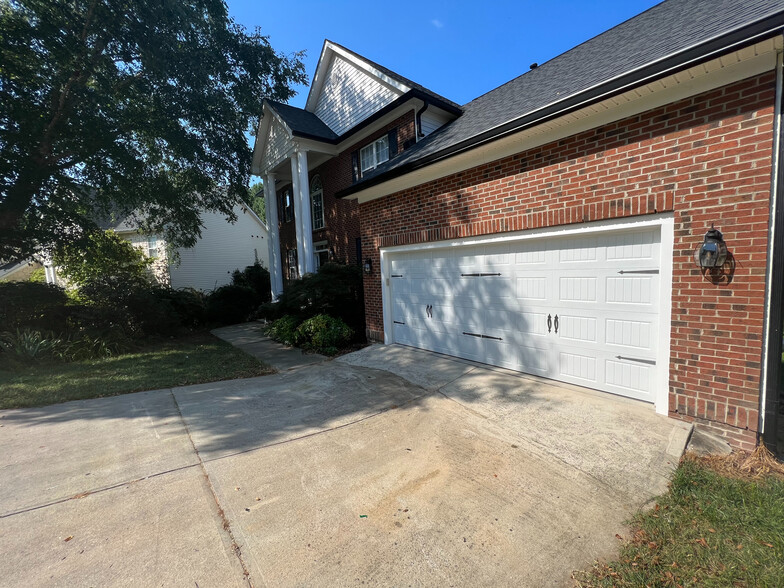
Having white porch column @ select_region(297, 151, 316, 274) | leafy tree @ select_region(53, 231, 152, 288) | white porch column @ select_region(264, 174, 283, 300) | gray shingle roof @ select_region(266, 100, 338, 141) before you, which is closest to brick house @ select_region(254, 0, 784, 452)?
white porch column @ select_region(297, 151, 316, 274)

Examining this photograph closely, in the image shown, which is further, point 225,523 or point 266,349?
point 266,349

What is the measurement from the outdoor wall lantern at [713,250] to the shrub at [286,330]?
7773 mm

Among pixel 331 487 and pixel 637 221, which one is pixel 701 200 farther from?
pixel 331 487

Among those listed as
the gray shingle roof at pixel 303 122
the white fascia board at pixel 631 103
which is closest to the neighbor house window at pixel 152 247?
the gray shingle roof at pixel 303 122

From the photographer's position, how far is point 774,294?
323cm

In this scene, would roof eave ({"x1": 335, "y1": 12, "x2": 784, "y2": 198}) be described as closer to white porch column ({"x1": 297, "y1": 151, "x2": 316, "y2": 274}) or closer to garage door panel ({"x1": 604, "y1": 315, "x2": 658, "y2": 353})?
garage door panel ({"x1": 604, "y1": 315, "x2": 658, "y2": 353})

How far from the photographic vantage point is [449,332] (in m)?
6.68

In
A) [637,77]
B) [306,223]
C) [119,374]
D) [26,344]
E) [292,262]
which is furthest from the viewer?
[292,262]

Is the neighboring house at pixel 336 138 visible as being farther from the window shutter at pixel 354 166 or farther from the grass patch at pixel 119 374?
the grass patch at pixel 119 374

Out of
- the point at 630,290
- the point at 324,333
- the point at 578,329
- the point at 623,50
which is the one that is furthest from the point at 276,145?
the point at 630,290

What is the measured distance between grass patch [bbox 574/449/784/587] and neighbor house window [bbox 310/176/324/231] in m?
12.7

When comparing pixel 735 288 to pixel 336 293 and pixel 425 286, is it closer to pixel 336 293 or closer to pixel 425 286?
pixel 425 286

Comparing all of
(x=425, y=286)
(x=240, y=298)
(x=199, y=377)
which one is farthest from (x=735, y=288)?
(x=240, y=298)

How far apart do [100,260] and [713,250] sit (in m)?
15.6
